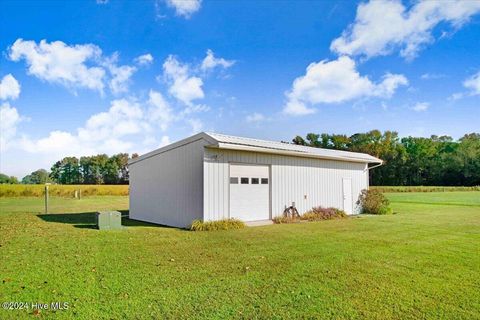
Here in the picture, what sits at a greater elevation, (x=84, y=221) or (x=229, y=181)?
(x=229, y=181)

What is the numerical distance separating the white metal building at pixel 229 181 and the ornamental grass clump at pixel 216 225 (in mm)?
256

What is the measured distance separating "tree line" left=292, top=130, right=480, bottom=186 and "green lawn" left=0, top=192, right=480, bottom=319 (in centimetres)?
5309

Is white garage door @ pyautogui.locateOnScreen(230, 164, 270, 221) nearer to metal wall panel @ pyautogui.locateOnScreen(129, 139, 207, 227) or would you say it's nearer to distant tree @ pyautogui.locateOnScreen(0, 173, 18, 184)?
metal wall panel @ pyautogui.locateOnScreen(129, 139, 207, 227)

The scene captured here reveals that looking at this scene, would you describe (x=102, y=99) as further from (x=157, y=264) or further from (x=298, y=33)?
(x=157, y=264)

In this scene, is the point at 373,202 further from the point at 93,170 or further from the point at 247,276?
the point at 93,170

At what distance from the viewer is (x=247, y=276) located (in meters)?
4.96

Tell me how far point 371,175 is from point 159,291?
69536mm

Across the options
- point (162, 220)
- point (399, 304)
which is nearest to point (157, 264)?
point (399, 304)

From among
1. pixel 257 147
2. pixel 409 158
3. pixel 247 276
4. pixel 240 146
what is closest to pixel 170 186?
pixel 240 146

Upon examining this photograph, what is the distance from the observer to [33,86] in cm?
1539

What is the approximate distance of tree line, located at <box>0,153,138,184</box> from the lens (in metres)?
75.1

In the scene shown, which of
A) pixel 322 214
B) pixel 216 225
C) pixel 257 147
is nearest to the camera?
pixel 216 225

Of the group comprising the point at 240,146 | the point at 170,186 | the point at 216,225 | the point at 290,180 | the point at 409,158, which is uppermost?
the point at 409,158

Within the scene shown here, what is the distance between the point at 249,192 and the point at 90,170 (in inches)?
3085
